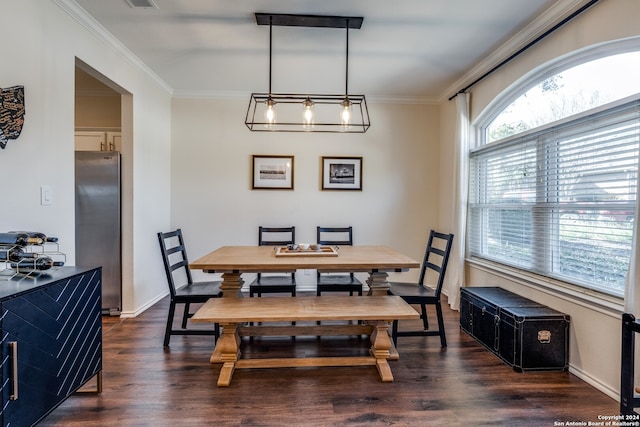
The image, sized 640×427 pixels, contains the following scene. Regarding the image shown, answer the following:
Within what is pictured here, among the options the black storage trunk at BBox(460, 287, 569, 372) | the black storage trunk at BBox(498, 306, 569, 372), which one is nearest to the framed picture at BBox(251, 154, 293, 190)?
the black storage trunk at BBox(460, 287, 569, 372)

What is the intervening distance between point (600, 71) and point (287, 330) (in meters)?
2.84

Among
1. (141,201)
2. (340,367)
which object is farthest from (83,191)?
(340,367)

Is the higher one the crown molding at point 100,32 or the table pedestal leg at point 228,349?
the crown molding at point 100,32

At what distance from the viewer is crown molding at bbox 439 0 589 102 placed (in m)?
2.24

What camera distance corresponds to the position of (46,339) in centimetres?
157

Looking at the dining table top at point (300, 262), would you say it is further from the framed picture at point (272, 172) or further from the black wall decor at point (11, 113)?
the framed picture at point (272, 172)

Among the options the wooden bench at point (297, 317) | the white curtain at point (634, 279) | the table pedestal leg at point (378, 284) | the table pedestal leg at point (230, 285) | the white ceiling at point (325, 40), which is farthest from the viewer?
the table pedestal leg at point (378, 284)

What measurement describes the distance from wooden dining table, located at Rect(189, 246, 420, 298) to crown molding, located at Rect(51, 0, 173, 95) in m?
2.02

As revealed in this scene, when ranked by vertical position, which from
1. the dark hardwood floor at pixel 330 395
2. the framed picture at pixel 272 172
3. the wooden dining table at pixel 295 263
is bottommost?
the dark hardwood floor at pixel 330 395

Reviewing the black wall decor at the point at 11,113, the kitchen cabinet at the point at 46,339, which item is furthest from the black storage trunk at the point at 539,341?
the black wall decor at the point at 11,113

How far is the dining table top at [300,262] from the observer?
2258mm

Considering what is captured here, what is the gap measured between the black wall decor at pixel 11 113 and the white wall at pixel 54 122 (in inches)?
2.0

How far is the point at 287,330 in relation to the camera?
95.6 inches

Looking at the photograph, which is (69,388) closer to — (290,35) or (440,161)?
(290,35)
